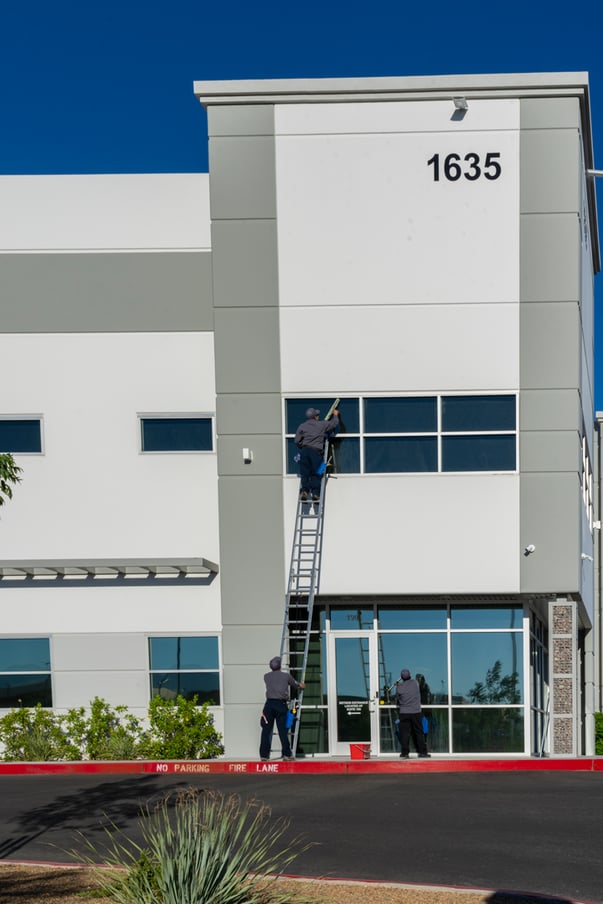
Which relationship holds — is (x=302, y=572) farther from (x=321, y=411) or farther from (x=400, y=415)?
(x=400, y=415)

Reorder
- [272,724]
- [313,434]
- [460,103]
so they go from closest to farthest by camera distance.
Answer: [272,724] → [313,434] → [460,103]

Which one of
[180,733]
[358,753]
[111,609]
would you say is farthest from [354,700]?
[111,609]

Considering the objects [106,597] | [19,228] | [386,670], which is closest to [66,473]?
[106,597]

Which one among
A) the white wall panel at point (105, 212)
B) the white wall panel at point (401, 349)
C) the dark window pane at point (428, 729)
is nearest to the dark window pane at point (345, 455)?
the white wall panel at point (401, 349)

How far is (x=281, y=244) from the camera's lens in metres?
19.8

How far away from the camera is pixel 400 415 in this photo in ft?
64.6

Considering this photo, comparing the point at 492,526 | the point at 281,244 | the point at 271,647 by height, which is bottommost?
the point at 271,647

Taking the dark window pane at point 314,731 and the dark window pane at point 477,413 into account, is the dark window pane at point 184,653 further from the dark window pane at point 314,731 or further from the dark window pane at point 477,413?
the dark window pane at point 477,413

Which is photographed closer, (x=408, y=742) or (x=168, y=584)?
(x=408, y=742)

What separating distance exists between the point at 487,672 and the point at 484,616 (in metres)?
1.00

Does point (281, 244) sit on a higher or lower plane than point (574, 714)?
higher

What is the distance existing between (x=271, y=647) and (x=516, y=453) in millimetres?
5524

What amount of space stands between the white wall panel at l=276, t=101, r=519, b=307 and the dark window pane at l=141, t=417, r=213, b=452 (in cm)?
278

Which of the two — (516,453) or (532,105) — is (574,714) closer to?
(516,453)
